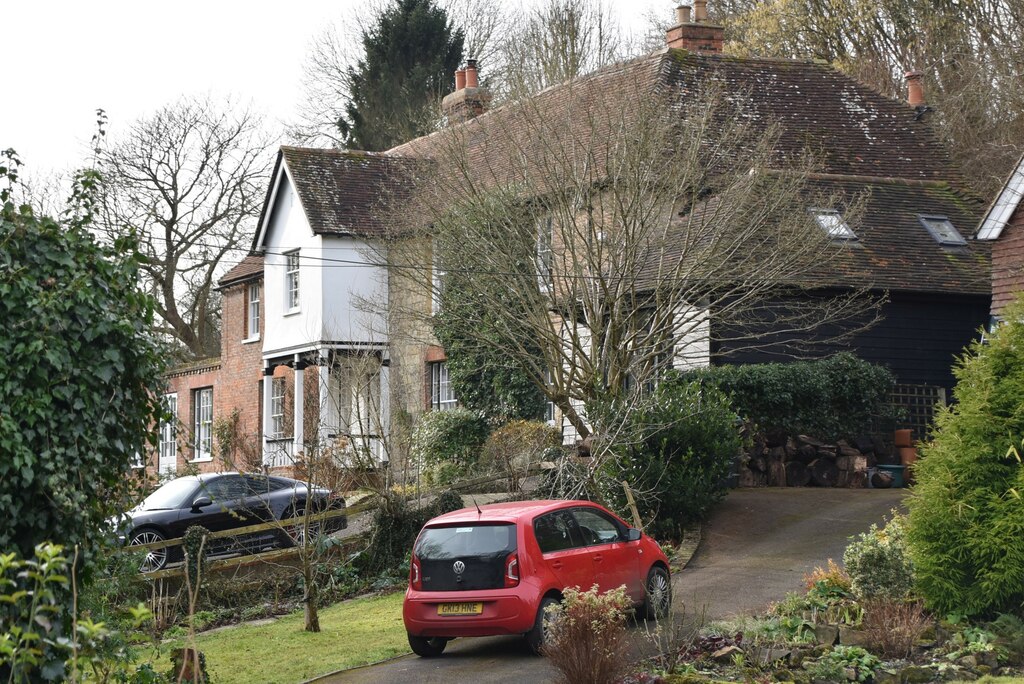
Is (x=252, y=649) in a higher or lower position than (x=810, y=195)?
lower

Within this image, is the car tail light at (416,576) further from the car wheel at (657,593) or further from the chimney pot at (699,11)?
the chimney pot at (699,11)

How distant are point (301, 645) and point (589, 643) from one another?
4949 mm

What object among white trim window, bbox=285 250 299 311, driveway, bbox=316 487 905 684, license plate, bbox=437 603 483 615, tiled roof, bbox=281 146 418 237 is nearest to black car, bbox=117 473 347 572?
driveway, bbox=316 487 905 684

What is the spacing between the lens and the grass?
1294 cm

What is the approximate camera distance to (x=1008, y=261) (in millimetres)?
21422

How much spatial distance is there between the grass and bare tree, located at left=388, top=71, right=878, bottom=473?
5.18 metres

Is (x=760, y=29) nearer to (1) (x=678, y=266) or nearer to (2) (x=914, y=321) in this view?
(2) (x=914, y=321)

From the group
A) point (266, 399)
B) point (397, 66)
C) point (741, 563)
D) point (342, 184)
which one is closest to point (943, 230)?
point (741, 563)

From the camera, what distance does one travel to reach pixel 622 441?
18.6m

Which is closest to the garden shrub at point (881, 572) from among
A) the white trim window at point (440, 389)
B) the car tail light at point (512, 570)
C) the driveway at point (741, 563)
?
the driveway at point (741, 563)

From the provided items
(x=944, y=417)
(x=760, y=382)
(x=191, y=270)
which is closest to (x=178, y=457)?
(x=191, y=270)

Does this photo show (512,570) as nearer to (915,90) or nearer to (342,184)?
(342,184)

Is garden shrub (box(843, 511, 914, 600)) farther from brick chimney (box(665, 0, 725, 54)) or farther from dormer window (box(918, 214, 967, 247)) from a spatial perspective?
brick chimney (box(665, 0, 725, 54))

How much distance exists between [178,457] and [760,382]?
23.5m
